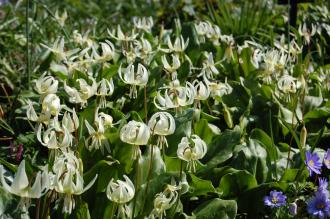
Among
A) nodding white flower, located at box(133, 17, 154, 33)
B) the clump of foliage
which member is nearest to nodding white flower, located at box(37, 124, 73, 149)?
the clump of foliage

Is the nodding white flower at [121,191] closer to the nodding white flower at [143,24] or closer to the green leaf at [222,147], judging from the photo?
the green leaf at [222,147]

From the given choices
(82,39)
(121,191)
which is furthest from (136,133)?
(82,39)

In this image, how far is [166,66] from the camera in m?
2.58

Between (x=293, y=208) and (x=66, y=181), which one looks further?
(x=293, y=208)

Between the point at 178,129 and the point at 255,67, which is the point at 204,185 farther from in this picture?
the point at 255,67

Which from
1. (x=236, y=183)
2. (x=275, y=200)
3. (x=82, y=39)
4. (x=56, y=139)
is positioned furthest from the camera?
(x=82, y=39)

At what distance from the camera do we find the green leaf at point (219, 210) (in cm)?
193

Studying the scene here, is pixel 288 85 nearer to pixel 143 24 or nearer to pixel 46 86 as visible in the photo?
pixel 46 86

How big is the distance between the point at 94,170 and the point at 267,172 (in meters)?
0.67

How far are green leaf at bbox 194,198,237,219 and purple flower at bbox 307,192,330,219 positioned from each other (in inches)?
9.7

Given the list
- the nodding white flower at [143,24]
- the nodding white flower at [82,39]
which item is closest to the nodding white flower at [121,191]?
the nodding white flower at [82,39]

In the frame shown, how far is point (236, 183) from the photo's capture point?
7.07 ft

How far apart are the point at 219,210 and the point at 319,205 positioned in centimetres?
32

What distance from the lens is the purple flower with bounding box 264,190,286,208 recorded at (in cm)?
202
